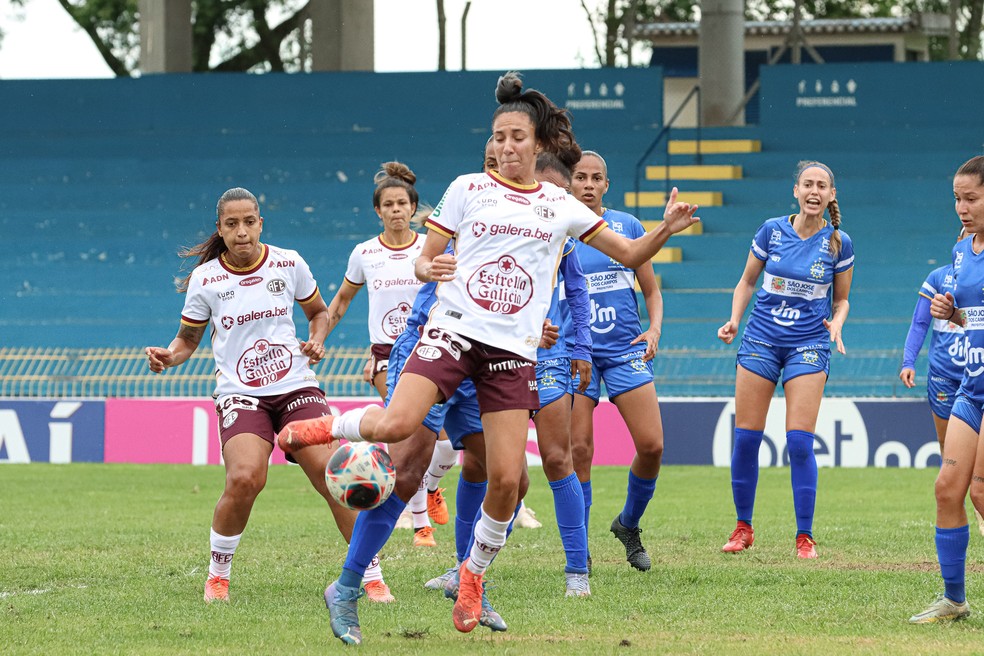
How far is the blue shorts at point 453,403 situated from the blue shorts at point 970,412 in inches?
82.1

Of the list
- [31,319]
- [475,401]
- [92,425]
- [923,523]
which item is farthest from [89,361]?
[475,401]

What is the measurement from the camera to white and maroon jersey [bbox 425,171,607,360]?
18.3ft

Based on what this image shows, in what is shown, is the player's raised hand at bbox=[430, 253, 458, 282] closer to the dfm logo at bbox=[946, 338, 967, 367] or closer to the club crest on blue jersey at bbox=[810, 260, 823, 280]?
the dfm logo at bbox=[946, 338, 967, 367]

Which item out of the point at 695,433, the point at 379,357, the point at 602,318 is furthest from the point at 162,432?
the point at 602,318

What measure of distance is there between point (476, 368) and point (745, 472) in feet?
11.8

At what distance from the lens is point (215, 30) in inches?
1436

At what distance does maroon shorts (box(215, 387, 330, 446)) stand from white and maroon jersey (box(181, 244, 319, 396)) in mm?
39

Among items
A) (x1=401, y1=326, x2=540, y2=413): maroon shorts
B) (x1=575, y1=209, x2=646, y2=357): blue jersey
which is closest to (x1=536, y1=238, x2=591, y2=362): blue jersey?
(x1=575, y1=209, x2=646, y2=357): blue jersey

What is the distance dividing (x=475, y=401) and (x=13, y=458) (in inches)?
464

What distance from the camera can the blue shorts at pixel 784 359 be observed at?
8.52 meters

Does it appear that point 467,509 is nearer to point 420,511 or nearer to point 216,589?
point 216,589

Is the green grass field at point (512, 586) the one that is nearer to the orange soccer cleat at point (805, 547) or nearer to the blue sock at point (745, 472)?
the orange soccer cleat at point (805, 547)

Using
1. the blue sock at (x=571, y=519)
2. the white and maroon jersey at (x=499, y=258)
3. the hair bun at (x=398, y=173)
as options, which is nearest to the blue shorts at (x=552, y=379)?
the blue sock at (x=571, y=519)

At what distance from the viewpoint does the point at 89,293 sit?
2144 centimetres
